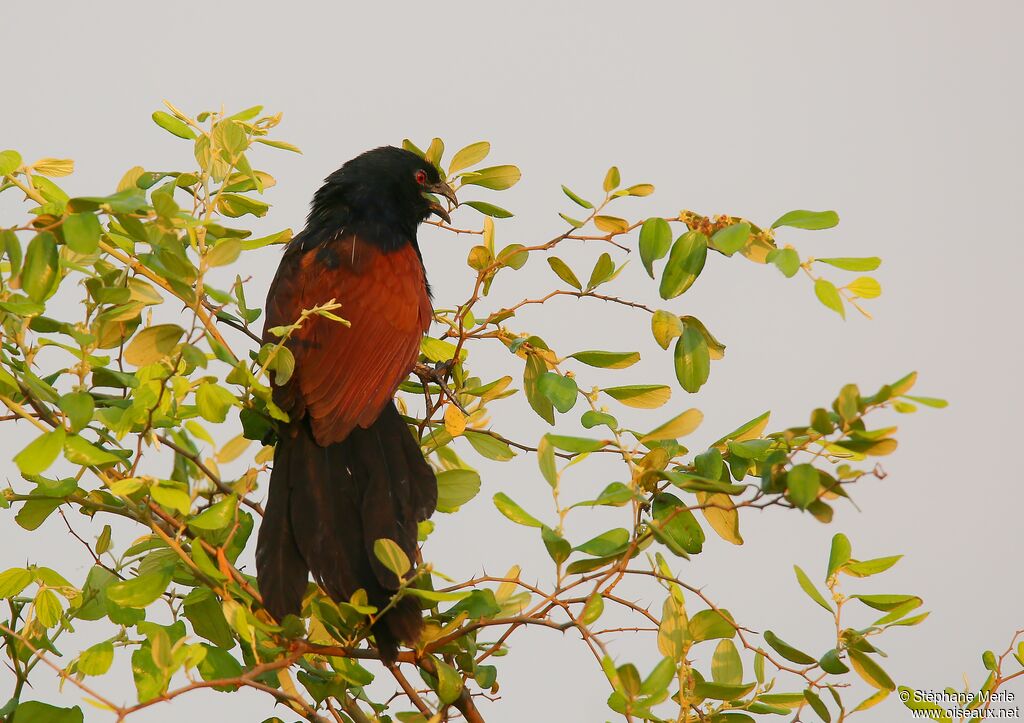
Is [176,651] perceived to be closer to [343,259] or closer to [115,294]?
[115,294]

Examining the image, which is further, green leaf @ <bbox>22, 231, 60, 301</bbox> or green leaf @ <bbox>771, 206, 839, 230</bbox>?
green leaf @ <bbox>771, 206, 839, 230</bbox>

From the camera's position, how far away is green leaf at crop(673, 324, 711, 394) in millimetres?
1300

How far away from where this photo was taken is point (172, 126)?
142 centimetres

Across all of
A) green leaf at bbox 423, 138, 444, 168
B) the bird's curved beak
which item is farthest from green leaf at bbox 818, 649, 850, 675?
the bird's curved beak

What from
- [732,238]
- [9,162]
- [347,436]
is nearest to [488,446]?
[347,436]

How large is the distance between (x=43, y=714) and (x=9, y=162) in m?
0.67

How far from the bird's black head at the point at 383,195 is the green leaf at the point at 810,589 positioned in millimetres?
1066

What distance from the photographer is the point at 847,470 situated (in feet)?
3.04

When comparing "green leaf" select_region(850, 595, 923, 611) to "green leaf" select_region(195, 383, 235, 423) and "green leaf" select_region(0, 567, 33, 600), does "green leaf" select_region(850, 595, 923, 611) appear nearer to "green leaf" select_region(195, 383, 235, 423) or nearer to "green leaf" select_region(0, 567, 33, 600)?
"green leaf" select_region(195, 383, 235, 423)

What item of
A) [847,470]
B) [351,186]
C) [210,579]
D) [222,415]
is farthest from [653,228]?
[351,186]

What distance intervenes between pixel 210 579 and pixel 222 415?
0.19 metres

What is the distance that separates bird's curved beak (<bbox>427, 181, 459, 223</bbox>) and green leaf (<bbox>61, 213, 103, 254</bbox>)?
115cm

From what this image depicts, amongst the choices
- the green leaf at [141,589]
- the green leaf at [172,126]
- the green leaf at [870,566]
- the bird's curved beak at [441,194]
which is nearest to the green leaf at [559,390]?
the green leaf at [870,566]

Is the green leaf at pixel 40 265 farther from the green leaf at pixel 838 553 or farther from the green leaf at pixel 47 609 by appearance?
the green leaf at pixel 838 553
